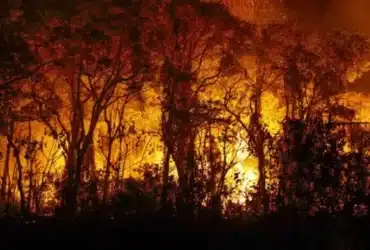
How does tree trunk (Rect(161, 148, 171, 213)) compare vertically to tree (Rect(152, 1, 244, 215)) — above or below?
below

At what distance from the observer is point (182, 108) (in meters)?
17.8

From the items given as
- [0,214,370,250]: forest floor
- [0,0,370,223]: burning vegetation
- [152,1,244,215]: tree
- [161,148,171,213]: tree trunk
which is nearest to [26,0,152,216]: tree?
[0,0,370,223]: burning vegetation

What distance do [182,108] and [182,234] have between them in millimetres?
7396

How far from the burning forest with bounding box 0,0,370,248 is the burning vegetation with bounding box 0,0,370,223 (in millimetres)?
42

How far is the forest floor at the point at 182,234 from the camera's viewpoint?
1045cm

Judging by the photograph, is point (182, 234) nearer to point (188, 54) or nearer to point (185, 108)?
point (185, 108)

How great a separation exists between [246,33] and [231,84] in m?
1.63

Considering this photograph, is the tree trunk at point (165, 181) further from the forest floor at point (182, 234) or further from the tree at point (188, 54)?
the forest floor at point (182, 234)

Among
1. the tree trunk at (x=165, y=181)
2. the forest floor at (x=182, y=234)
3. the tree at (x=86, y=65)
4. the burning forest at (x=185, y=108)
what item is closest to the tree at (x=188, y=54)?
the burning forest at (x=185, y=108)

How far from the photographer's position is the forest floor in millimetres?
10453

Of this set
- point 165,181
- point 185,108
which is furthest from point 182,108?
point 165,181

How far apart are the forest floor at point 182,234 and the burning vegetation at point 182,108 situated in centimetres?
81

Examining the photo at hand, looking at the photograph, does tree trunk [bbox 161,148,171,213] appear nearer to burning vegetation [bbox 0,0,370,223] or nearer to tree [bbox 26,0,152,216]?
burning vegetation [bbox 0,0,370,223]

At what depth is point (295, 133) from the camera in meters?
13.0
